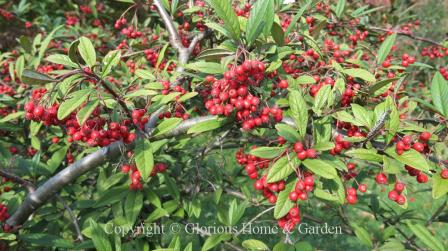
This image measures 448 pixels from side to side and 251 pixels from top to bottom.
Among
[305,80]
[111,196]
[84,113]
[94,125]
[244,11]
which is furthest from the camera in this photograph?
[244,11]

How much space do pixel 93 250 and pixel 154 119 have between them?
1.15 meters

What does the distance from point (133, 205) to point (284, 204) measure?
108cm

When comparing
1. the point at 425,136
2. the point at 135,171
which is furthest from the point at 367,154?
the point at 135,171

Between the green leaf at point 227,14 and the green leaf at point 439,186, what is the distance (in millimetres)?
1185

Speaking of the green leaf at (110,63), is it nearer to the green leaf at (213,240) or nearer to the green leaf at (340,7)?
the green leaf at (213,240)

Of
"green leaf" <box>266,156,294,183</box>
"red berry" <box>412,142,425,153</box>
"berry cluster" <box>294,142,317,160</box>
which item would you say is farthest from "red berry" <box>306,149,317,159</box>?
"red berry" <box>412,142,425,153</box>

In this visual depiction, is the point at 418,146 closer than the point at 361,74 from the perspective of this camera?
Yes

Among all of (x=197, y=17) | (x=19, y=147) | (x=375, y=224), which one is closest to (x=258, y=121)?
(x=197, y=17)

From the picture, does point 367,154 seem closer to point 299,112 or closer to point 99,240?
point 299,112

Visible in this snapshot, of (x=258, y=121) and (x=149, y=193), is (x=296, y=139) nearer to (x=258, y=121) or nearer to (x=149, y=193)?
(x=258, y=121)

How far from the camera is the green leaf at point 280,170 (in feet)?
5.42

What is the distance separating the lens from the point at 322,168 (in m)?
1.61

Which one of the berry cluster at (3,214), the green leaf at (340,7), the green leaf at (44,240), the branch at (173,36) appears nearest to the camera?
the green leaf at (44,240)

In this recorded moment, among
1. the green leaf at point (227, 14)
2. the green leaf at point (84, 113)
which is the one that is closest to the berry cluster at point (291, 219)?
the green leaf at point (227, 14)
